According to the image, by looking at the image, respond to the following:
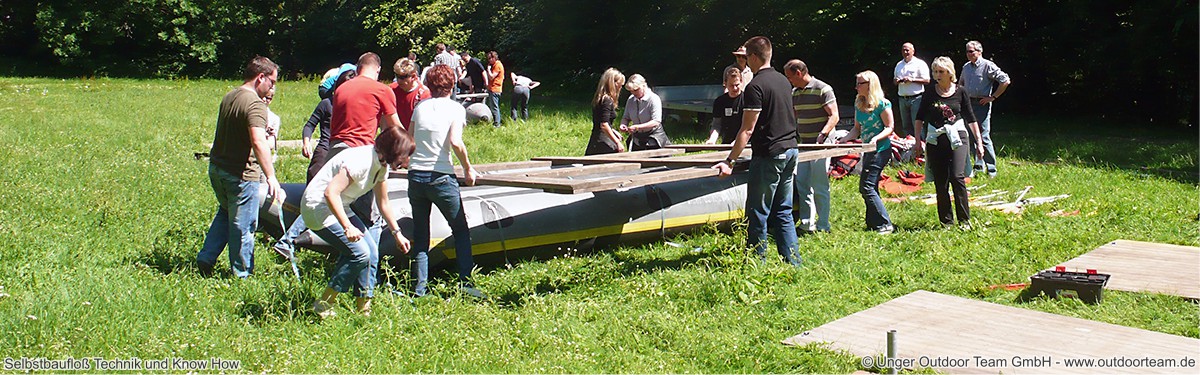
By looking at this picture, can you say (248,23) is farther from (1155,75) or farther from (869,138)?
(869,138)

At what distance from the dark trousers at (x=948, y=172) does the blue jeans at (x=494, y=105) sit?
9.59 metres

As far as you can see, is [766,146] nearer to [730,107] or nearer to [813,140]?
[813,140]

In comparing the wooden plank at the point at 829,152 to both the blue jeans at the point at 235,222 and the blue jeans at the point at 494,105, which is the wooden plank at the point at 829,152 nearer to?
the blue jeans at the point at 235,222

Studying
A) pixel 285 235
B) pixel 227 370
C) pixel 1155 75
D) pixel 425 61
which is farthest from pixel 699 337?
pixel 425 61

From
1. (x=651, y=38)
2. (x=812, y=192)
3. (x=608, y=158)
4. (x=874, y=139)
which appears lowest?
(x=812, y=192)

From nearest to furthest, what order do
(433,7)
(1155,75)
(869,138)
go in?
(869,138)
(1155,75)
(433,7)

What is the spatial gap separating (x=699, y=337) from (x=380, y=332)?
1609 millimetres

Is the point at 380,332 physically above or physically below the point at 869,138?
below

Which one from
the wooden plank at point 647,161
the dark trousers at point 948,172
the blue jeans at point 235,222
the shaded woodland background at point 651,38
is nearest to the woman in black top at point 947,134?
the dark trousers at point 948,172

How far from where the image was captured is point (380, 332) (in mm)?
5219

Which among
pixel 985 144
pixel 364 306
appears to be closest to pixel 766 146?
pixel 364 306

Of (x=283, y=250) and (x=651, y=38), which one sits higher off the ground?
(x=651, y=38)

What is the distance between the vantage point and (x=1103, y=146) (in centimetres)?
1380

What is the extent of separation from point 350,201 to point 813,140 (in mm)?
4141
